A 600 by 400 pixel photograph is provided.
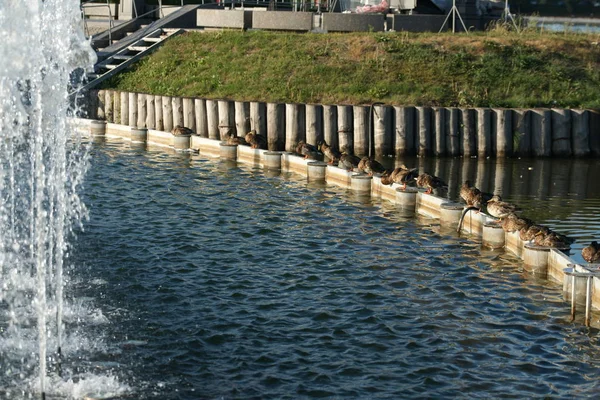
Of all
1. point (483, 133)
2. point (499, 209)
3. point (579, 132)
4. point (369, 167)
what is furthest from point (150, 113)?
point (499, 209)

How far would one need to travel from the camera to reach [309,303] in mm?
17250

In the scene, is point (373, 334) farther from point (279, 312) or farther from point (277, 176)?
point (277, 176)

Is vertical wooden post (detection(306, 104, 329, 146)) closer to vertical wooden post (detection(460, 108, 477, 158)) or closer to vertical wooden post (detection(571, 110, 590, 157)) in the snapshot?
vertical wooden post (detection(460, 108, 477, 158))

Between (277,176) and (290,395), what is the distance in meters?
13.9

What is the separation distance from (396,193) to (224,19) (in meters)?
16.9

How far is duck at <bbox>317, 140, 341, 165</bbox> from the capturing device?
89.2 feet

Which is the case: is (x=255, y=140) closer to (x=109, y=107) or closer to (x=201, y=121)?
(x=201, y=121)

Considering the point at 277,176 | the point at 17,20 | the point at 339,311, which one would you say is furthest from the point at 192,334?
the point at 277,176

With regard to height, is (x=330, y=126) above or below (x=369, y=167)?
above

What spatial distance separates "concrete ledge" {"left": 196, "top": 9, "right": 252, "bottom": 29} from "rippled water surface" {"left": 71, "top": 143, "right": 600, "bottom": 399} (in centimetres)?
1460

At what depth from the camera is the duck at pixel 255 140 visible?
2909cm

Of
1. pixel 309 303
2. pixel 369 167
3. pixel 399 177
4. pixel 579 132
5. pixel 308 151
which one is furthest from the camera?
pixel 579 132

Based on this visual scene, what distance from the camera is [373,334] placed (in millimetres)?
15875

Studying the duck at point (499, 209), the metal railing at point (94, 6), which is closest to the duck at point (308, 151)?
the duck at point (499, 209)
